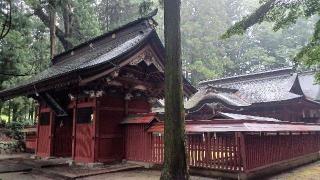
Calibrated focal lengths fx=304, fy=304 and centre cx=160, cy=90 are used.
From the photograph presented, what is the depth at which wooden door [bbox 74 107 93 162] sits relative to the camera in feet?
44.4

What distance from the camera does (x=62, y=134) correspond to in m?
16.7

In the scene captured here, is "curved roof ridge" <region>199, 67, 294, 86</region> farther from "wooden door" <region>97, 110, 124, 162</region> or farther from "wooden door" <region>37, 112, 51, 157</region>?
"wooden door" <region>37, 112, 51, 157</region>

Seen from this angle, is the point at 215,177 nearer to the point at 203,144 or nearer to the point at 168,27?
the point at 203,144

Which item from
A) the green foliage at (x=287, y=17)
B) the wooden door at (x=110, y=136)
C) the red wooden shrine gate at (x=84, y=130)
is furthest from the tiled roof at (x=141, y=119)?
the green foliage at (x=287, y=17)

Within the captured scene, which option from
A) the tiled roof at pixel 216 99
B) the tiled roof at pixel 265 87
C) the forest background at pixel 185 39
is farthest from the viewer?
the forest background at pixel 185 39

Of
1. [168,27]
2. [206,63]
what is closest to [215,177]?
[168,27]

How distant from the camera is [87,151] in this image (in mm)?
13570

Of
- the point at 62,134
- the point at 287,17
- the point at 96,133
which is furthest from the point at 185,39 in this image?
the point at 96,133

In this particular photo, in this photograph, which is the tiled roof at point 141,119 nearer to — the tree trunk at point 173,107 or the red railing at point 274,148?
the red railing at point 274,148

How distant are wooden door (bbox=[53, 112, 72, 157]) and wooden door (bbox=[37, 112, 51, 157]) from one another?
38cm

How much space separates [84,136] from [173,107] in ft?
23.3

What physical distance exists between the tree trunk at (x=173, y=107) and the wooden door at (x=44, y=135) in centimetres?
1028

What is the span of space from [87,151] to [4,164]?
15.0ft

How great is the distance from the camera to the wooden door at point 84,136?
1352 centimetres
